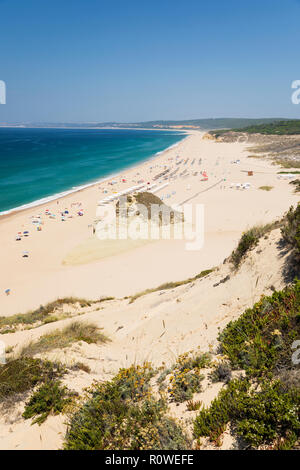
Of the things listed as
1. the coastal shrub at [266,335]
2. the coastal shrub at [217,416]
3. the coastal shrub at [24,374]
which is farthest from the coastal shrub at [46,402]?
the coastal shrub at [266,335]

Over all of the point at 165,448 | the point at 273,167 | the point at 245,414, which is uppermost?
the point at 273,167

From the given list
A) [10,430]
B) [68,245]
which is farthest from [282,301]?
[68,245]

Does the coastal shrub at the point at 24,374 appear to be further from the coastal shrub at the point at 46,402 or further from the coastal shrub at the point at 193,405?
the coastal shrub at the point at 193,405

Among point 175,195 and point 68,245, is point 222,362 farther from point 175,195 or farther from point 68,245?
point 175,195

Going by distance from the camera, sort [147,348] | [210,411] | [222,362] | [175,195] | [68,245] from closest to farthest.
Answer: [210,411] → [222,362] → [147,348] → [68,245] → [175,195]

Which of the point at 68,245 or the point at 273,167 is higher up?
the point at 273,167

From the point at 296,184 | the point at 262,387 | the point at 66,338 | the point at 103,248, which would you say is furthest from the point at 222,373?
the point at 296,184
